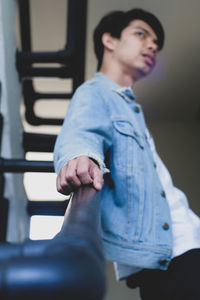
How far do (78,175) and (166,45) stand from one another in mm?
2233

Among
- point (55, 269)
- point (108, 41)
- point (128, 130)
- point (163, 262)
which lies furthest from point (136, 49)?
point (55, 269)

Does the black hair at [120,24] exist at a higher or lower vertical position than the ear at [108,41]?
higher

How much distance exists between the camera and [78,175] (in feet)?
1.31

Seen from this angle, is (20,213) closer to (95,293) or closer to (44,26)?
(95,293)

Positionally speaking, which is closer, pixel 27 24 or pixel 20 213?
pixel 20 213

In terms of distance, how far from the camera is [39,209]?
38.0 inches

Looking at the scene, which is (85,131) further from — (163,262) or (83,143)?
(163,262)

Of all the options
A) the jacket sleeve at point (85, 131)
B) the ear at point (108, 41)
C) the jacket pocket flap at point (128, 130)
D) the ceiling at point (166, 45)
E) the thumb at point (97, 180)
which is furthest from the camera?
the ceiling at point (166, 45)

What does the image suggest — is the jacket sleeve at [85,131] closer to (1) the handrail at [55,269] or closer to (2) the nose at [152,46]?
(1) the handrail at [55,269]

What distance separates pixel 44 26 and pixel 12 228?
5.85 ft

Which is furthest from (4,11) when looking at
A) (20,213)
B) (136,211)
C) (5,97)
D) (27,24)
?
(136,211)

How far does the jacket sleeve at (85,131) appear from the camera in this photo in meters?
0.49

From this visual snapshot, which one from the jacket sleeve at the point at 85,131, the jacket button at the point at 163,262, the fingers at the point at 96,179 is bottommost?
the jacket button at the point at 163,262

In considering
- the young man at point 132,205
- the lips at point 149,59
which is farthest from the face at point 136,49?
the young man at point 132,205
